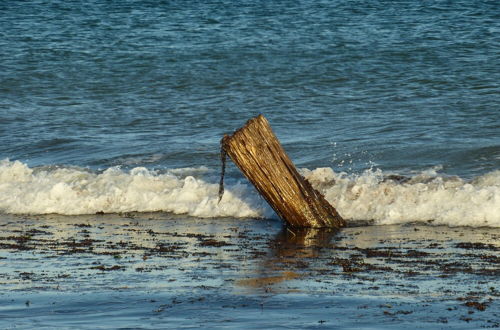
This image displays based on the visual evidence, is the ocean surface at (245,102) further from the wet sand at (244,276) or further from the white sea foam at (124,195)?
the wet sand at (244,276)

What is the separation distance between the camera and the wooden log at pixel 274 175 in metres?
10.9

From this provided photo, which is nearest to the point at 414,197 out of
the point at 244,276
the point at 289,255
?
the point at 289,255

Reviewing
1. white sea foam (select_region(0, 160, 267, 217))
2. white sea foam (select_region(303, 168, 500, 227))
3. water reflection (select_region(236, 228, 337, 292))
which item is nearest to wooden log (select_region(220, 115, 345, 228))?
water reflection (select_region(236, 228, 337, 292))

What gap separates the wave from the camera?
1191 centimetres

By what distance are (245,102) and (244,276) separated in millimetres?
11628

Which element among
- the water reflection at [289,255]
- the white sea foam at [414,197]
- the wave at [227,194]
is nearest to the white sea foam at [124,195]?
the wave at [227,194]

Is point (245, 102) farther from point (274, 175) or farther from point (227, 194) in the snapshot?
point (274, 175)

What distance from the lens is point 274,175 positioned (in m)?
11.0

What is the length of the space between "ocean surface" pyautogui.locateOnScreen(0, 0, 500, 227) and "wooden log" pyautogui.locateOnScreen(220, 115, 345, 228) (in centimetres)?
88

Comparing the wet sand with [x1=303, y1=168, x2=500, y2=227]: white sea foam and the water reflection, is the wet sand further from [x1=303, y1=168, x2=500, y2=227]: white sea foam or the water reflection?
[x1=303, y1=168, x2=500, y2=227]: white sea foam

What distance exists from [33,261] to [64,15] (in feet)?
70.8

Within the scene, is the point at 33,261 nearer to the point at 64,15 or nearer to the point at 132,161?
the point at 132,161

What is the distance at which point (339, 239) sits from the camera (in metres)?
10.9

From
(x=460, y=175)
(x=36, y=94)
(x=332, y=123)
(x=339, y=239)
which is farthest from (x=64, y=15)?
(x=339, y=239)
